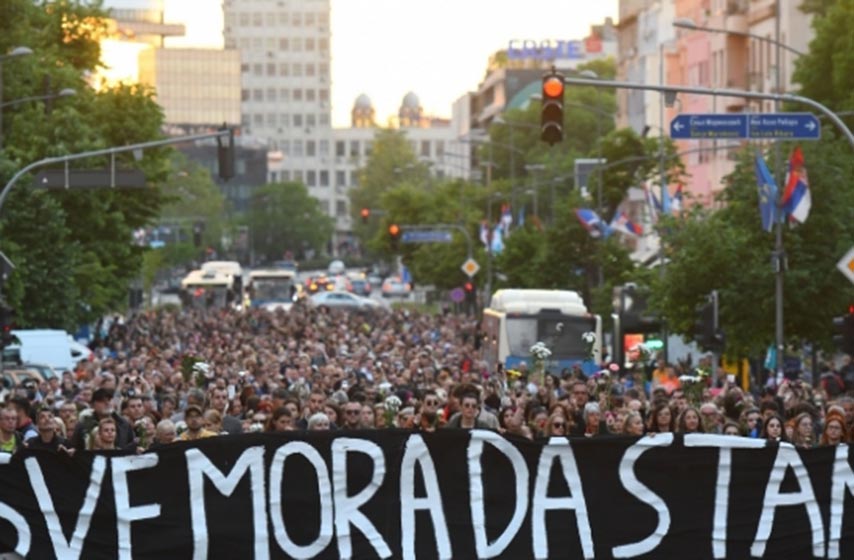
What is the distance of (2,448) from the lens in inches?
804

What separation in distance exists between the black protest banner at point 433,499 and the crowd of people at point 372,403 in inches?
15.2

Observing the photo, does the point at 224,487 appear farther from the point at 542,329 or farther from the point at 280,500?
the point at 542,329

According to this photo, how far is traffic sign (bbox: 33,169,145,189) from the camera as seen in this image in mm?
46438

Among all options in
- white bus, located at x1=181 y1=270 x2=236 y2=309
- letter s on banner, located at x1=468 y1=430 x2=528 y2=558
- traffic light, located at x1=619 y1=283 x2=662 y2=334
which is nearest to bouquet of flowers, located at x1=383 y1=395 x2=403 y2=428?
letter s on banner, located at x1=468 y1=430 x2=528 y2=558

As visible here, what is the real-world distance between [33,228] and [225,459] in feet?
141

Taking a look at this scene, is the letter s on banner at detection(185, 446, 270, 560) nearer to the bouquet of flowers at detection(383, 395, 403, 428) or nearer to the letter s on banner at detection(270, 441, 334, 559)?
the letter s on banner at detection(270, 441, 334, 559)

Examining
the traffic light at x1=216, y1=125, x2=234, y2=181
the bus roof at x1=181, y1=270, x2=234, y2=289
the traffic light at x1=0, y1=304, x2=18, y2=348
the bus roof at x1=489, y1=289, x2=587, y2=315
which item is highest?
the traffic light at x1=216, y1=125, x2=234, y2=181

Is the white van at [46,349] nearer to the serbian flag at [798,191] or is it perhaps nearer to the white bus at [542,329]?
the white bus at [542,329]

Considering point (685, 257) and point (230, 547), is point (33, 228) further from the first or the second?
point (230, 547)

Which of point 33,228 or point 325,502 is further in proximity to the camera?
point 33,228

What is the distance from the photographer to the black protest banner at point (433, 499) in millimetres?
17250

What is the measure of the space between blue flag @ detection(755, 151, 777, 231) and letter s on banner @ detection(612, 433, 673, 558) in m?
22.7

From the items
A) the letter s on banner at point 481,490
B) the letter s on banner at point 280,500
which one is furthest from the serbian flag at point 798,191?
the letter s on banner at point 280,500

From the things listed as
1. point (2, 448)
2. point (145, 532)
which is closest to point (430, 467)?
point (145, 532)
